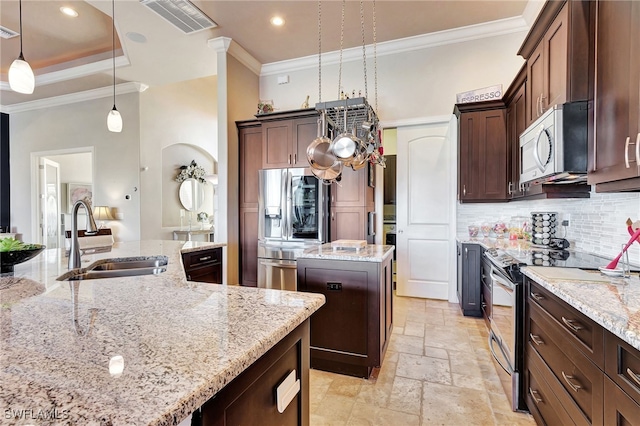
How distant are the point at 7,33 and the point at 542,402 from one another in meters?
6.71

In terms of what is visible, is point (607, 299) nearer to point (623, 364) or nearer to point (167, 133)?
point (623, 364)

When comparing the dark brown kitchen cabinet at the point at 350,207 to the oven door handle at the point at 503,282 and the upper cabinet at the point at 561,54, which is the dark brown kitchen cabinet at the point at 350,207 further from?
the upper cabinet at the point at 561,54

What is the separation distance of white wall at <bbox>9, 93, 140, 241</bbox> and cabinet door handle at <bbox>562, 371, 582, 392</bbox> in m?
5.59

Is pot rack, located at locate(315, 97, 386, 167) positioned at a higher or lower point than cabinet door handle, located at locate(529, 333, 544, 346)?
higher

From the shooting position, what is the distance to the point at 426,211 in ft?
13.5

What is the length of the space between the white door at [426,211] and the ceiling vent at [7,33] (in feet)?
17.4

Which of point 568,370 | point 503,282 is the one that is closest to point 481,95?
point 503,282

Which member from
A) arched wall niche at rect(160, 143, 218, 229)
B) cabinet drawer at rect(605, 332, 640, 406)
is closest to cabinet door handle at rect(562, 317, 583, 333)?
cabinet drawer at rect(605, 332, 640, 406)

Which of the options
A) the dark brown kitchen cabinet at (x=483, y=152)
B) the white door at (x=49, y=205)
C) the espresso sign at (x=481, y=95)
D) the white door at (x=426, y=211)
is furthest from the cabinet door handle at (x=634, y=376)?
the white door at (x=49, y=205)

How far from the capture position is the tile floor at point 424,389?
179 cm

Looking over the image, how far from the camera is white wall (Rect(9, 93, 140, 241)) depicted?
201 inches

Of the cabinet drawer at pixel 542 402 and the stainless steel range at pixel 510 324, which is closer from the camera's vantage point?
the cabinet drawer at pixel 542 402

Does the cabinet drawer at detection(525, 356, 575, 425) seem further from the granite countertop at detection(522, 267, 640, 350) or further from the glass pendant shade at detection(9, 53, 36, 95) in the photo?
the glass pendant shade at detection(9, 53, 36, 95)

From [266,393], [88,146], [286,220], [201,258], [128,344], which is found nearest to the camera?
[128,344]
